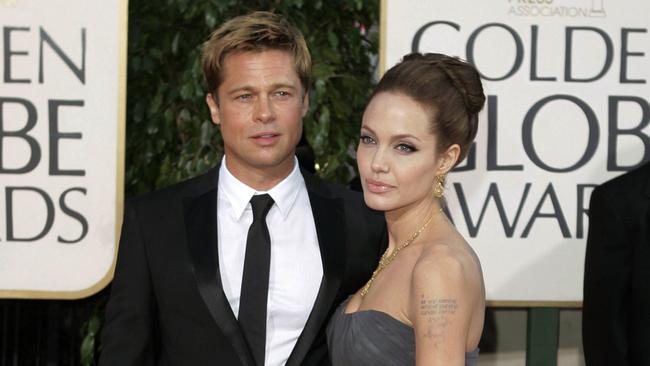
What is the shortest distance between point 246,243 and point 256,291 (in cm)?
12

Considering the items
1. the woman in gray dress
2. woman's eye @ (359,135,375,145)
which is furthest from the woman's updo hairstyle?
woman's eye @ (359,135,375,145)

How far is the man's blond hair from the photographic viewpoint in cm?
258

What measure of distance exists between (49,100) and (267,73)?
1025mm

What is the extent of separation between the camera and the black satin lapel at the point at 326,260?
2434 millimetres

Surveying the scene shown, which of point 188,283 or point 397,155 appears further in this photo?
point 188,283

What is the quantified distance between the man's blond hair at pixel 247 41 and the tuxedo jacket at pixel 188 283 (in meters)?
0.27

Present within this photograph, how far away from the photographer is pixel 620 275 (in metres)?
3.04

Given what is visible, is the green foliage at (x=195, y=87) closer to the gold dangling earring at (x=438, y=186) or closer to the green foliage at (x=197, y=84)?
the green foliage at (x=197, y=84)

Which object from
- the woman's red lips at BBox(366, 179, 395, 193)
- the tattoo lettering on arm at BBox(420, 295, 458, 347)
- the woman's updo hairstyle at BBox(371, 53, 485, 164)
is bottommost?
the tattoo lettering on arm at BBox(420, 295, 458, 347)

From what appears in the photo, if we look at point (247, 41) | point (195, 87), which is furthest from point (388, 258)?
point (195, 87)

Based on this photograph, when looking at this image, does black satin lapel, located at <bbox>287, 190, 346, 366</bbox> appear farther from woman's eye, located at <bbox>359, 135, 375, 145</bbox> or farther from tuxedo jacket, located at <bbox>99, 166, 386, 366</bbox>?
woman's eye, located at <bbox>359, 135, 375, 145</bbox>

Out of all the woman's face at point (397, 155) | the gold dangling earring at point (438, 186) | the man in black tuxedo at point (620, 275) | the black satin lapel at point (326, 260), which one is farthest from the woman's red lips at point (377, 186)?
the man in black tuxedo at point (620, 275)

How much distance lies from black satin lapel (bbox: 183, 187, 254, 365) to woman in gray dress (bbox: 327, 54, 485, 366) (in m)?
0.24

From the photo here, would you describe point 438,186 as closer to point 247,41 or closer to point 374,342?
point 374,342
